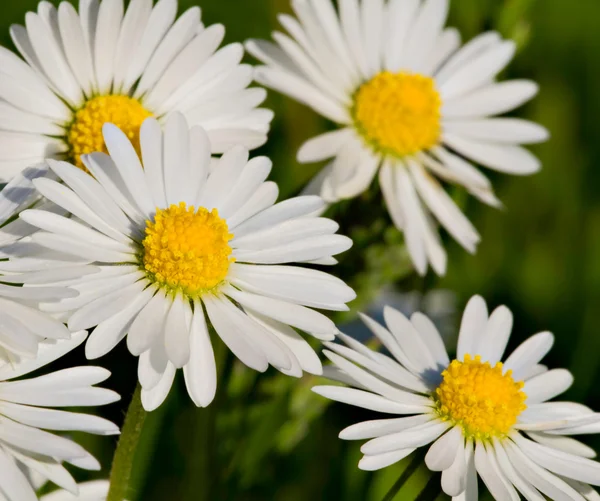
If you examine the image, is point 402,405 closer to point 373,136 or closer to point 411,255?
point 411,255

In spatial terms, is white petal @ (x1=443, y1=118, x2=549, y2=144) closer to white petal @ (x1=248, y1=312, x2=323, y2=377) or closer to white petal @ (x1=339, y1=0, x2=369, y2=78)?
white petal @ (x1=339, y1=0, x2=369, y2=78)

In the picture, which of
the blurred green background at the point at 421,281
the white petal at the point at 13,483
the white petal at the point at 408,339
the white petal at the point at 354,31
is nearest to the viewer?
the white petal at the point at 13,483

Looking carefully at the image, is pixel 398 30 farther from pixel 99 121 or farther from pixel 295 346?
pixel 295 346

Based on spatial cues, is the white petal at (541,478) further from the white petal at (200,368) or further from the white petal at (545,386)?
the white petal at (200,368)

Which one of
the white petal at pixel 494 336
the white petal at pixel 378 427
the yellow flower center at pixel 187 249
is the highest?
Answer: the white petal at pixel 494 336

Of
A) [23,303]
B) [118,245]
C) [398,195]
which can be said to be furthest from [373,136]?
[23,303]

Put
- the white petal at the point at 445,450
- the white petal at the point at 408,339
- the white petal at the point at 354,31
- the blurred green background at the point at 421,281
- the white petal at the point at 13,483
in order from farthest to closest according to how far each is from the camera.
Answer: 1. the white petal at the point at 354,31
2. the blurred green background at the point at 421,281
3. the white petal at the point at 408,339
4. the white petal at the point at 445,450
5. the white petal at the point at 13,483

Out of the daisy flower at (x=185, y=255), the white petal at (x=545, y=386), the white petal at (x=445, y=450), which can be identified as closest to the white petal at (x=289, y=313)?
the daisy flower at (x=185, y=255)

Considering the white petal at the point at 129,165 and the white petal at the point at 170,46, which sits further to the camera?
the white petal at the point at 170,46
